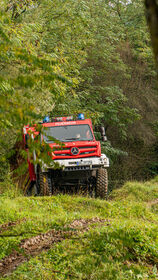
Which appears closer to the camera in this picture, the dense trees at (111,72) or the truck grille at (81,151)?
the truck grille at (81,151)

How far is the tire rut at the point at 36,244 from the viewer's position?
496cm

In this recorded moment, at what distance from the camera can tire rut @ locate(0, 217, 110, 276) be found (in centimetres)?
496

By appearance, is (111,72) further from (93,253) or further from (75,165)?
(93,253)

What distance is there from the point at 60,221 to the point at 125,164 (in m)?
15.6

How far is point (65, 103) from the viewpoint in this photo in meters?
17.8

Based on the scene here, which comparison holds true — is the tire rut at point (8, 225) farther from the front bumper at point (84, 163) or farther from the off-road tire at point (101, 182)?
the off-road tire at point (101, 182)

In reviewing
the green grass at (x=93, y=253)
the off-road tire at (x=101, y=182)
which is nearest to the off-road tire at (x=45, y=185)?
the off-road tire at (x=101, y=182)

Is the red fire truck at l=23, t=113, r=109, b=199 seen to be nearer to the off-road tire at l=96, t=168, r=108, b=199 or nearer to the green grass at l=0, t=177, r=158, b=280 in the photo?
the off-road tire at l=96, t=168, r=108, b=199

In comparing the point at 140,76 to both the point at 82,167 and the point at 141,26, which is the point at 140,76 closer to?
the point at 141,26

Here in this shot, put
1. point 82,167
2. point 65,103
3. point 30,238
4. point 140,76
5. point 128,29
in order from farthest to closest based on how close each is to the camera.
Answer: point 128,29 → point 140,76 → point 65,103 → point 82,167 → point 30,238

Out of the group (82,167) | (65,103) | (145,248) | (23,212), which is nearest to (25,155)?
(145,248)

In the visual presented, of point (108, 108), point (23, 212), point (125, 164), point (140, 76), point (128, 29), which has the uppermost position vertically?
point (128, 29)

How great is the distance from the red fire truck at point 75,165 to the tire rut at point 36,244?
444 centimetres

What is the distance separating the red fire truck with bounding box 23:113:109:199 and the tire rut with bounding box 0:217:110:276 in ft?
14.6
